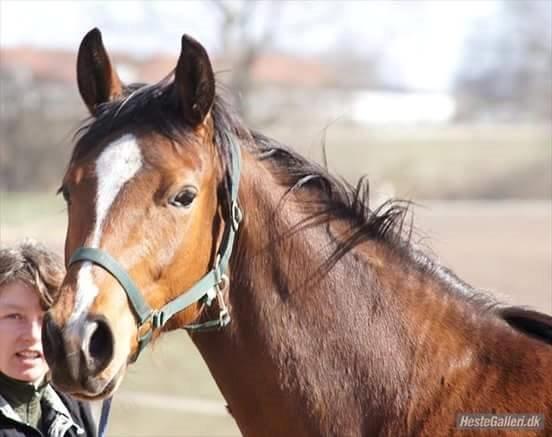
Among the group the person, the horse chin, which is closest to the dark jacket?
the person

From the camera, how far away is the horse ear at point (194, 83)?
328 centimetres

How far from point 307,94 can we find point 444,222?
2258cm

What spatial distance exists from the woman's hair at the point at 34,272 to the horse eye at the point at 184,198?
934 millimetres

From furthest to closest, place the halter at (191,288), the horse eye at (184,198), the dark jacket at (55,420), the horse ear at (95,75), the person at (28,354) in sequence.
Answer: the person at (28,354), the dark jacket at (55,420), the horse ear at (95,75), the horse eye at (184,198), the halter at (191,288)

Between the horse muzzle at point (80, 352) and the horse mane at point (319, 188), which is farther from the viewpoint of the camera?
the horse mane at point (319, 188)

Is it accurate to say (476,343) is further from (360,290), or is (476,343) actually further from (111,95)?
(111,95)

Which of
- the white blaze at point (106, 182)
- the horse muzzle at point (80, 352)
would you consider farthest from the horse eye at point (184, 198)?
the horse muzzle at point (80, 352)

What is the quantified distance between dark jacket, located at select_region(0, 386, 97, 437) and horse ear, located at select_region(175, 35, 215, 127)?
1.27m

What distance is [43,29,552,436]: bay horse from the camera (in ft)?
10.3

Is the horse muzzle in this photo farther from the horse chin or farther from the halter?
the halter

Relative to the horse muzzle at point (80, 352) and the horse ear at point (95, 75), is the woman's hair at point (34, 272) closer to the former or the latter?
the horse ear at point (95, 75)

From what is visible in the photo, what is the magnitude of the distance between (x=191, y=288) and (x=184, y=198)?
285 mm

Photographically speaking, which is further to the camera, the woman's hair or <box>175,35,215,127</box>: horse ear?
the woman's hair

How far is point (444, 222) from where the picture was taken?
27391 mm
